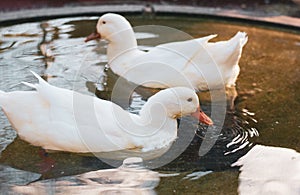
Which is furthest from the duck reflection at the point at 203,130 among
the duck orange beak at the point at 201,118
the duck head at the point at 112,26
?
the duck head at the point at 112,26

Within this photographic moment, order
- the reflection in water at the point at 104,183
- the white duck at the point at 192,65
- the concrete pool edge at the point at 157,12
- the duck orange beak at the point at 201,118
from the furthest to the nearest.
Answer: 1. the concrete pool edge at the point at 157,12
2. the white duck at the point at 192,65
3. the duck orange beak at the point at 201,118
4. the reflection in water at the point at 104,183

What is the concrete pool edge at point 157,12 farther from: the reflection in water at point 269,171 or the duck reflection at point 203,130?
the reflection in water at point 269,171

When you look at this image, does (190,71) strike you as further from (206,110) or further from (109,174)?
(109,174)

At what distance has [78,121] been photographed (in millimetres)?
3367

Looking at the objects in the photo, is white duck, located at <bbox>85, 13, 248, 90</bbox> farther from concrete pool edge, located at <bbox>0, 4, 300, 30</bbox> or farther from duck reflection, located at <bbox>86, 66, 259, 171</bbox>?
concrete pool edge, located at <bbox>0, 4, 300, 30</bbox>

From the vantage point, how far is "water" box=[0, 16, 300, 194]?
3398 mm

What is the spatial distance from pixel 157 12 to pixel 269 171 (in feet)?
11.0

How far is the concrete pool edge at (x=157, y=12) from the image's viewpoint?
6086 mm

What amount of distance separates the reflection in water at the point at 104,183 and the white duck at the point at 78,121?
0.56 ft

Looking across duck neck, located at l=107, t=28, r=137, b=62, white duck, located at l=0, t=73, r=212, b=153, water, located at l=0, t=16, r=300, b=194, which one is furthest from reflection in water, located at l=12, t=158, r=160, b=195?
duck neck, located at l=107, t=28, r=137, b=62

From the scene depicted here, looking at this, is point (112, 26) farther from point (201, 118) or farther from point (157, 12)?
point (157, 12)

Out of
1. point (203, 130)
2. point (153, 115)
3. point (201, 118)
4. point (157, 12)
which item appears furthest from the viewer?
point (157, 12)

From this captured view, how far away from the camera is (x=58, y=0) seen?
656 cm

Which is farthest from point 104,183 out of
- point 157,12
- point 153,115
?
point 157,12
